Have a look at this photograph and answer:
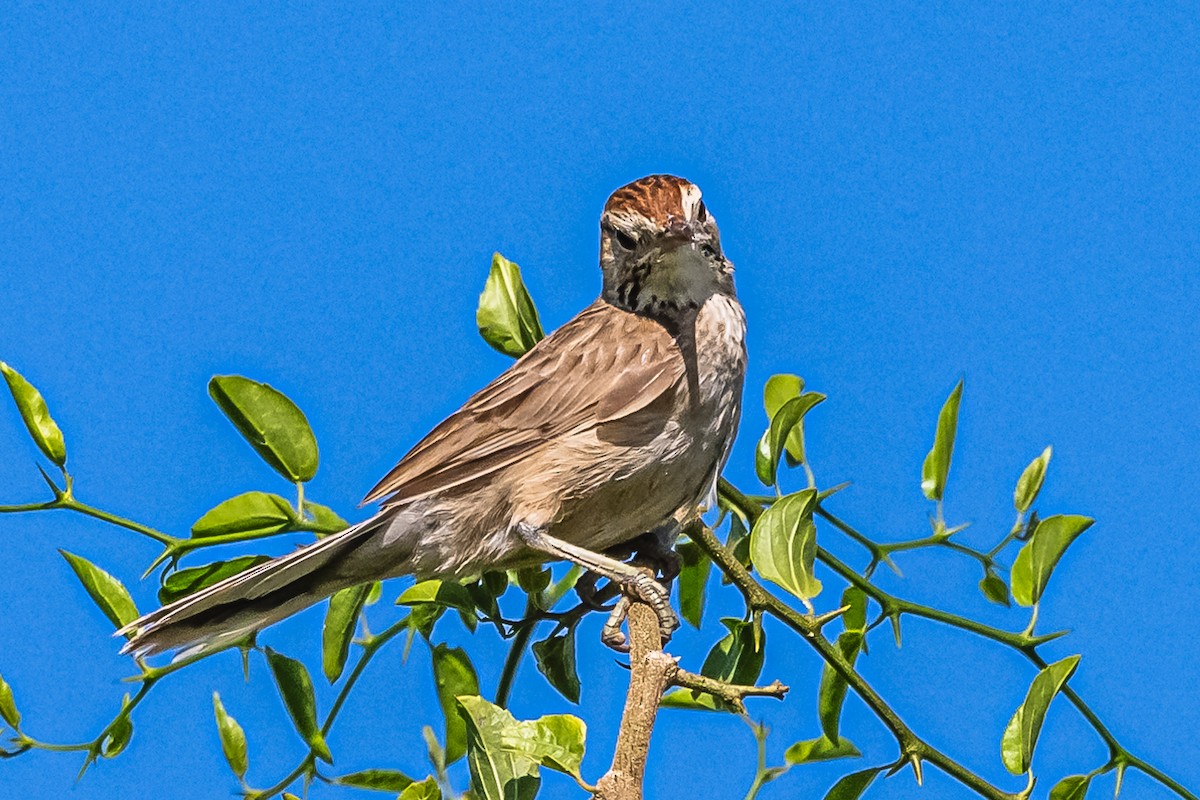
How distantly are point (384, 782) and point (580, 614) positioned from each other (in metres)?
0.80

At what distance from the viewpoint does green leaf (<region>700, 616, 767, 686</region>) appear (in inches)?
147

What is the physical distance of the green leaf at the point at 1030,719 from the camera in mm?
3279

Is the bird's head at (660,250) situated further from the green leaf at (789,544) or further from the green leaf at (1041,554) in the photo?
the green leaf at (1041,554)

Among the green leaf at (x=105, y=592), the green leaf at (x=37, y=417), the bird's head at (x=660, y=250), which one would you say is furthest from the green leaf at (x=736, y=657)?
the green leaf at (x=37, y=417)

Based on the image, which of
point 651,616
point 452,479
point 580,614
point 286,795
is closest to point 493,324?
point 452,479

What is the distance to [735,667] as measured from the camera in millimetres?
3752

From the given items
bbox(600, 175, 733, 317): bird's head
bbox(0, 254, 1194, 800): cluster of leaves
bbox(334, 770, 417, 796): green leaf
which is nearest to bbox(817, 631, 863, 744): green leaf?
bbox(0, 254, 1194, 800): cluster of leaves

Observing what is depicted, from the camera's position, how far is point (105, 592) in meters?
3.75

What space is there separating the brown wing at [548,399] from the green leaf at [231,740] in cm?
88

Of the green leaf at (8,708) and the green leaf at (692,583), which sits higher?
the green leaf at (692,583)

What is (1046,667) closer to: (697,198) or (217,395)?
(697,198)

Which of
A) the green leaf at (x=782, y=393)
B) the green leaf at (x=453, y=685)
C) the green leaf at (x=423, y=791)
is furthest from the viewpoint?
the green leaf at (x=782, y=393)

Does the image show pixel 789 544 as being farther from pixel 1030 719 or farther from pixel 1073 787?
pixel 1073 787

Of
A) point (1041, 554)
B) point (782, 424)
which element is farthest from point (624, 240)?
point (1041, 554)
